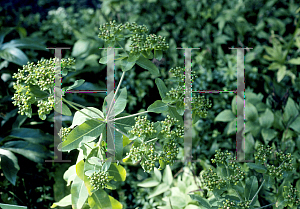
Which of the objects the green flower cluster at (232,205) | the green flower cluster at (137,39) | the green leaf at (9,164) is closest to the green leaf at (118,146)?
the green flower cluster at (137,39)

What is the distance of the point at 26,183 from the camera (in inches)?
60.9

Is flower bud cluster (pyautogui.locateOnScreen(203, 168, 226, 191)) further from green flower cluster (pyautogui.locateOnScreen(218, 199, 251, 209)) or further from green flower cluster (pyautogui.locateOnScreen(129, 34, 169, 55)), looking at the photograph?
green flower cluster (pyautogui.locateOnScreen(129, 34, 169, 55))

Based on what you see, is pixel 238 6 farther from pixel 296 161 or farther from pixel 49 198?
pixel 49 198

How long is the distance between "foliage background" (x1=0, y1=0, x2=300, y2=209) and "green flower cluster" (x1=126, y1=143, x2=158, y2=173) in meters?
0.69

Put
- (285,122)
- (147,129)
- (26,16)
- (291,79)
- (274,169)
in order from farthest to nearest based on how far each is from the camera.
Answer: (26,16), (291,79), (285,122), (274,169), (147,129)

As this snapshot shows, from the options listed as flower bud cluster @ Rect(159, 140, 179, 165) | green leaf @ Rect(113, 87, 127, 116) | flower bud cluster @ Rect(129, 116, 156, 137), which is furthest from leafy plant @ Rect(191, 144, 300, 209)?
green leaf @ Rect(113, 87, 127, 116)

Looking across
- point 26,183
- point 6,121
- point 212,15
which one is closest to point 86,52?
point 6,121

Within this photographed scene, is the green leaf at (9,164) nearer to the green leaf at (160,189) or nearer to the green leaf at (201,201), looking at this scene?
the green leaf at (160,189)

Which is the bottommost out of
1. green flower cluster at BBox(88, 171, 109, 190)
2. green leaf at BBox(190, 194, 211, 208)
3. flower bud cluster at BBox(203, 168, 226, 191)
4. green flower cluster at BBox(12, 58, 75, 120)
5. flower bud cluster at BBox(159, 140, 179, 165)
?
green leaf at BBox(190, 194, 211, 208)

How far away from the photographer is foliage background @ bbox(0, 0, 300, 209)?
1576 millimetres

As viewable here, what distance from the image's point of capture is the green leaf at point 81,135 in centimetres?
91

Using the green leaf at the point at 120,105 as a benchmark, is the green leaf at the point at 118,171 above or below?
below

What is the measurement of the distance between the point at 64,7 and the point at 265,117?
2.35m

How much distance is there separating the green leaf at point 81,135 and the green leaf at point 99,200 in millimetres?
222
